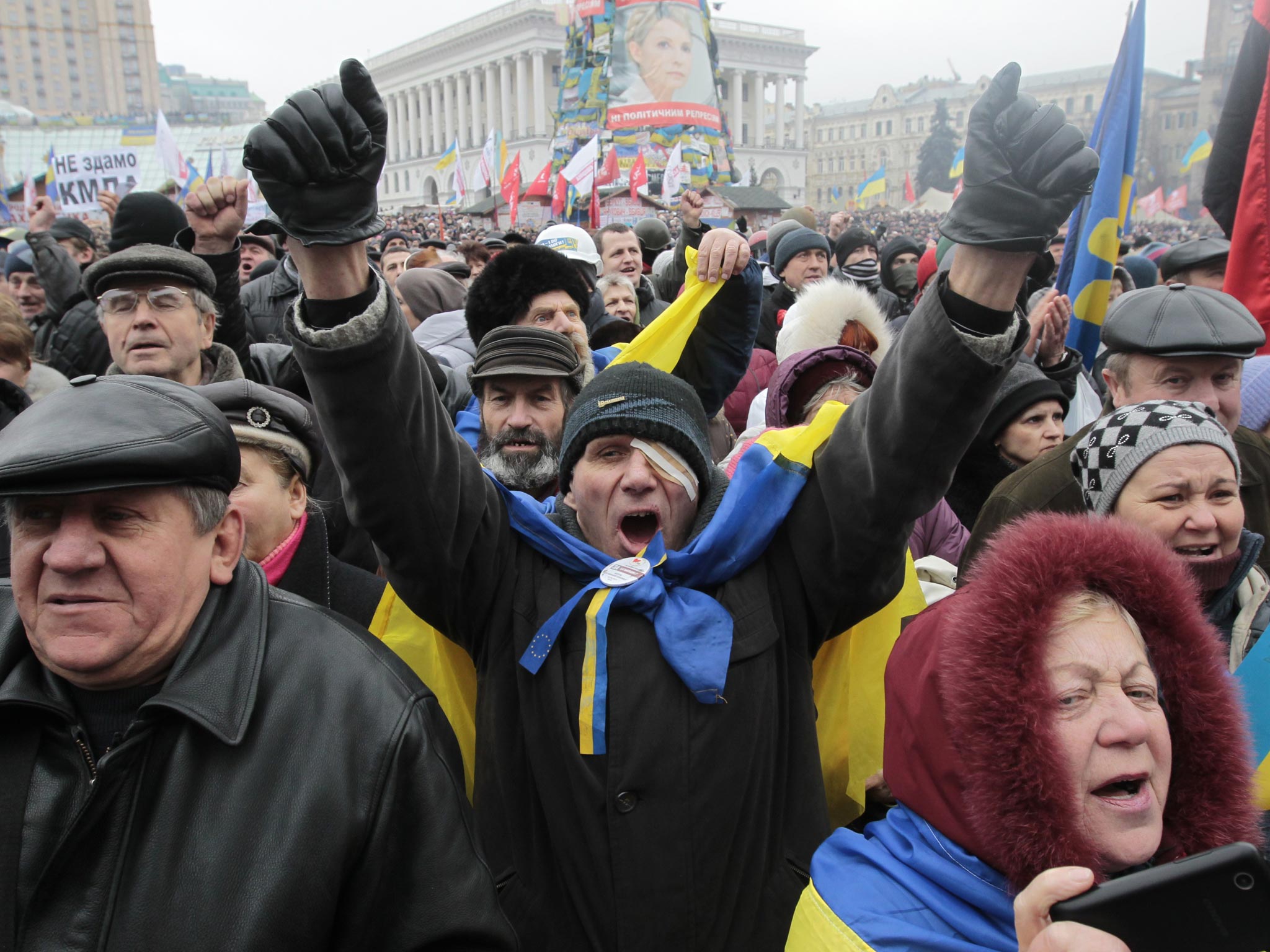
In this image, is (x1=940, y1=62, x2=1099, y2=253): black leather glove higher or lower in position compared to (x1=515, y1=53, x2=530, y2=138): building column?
lower

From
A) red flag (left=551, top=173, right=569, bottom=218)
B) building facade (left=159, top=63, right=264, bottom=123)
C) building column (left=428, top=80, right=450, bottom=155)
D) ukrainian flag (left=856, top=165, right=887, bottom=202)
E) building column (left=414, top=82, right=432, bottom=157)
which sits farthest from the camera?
building facade (left=159, top=63, right=264, bottom=123)

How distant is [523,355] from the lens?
2.93 metres

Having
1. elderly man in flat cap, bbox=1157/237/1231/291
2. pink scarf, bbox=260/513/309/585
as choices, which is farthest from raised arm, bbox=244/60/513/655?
elderly man in flat cap, bbox=1157/237/1231/291

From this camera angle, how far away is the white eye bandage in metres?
1.94

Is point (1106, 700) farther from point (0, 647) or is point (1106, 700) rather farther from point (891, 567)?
point (0, 647)

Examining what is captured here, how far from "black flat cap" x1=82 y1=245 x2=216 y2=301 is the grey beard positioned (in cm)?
110

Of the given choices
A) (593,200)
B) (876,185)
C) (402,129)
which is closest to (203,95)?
(402,129)

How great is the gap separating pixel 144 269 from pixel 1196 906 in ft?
10.1

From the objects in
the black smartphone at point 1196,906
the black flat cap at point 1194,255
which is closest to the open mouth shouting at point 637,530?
the black smartphone at point 1196,906

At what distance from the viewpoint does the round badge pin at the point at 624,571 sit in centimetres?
177

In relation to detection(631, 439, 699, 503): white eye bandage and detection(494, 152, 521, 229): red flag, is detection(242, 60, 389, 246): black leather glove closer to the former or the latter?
detection(631, 439, 699, 503): white eye bandage

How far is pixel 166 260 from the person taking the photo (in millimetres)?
2992

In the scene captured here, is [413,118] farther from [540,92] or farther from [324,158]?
[324,158]

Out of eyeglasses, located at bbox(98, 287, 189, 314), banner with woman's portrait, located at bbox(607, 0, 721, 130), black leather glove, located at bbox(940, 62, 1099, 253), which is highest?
Answer: banner with woman's portrait, located at bbox(607, 0, 721, 130)
